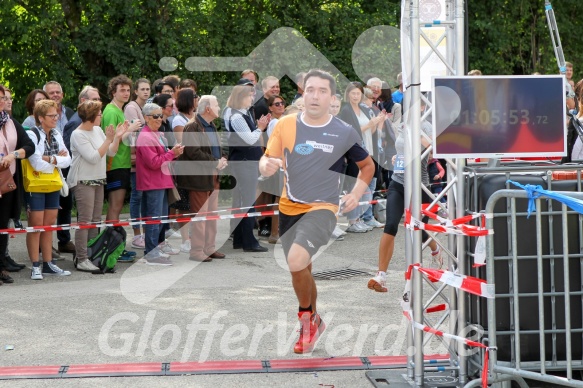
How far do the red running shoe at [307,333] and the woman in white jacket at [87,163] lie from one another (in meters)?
3.81

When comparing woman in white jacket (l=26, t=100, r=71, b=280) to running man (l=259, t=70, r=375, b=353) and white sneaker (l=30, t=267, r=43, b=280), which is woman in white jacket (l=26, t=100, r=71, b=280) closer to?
white sneaker (l=30, t=267, r=43, b=280)

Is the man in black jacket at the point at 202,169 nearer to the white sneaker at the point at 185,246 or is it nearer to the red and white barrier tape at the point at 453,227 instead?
the white sneaker at the point at 185,246

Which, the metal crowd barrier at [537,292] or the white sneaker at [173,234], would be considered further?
the white sneaker at [173,234]

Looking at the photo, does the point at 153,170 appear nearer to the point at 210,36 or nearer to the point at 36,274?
the point at 36,274

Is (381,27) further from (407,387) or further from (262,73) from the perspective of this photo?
(407,387)

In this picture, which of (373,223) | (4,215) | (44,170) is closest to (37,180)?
(44,170)

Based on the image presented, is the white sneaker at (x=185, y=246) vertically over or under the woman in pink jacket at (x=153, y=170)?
under

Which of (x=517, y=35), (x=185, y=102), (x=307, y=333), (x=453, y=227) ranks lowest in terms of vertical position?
(x=307, y=333)

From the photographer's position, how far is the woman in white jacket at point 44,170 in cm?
1010

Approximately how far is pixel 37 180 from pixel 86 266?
1.14m

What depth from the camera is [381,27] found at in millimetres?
20125

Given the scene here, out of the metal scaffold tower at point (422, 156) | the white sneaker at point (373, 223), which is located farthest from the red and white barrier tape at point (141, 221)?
the metal scaffold tower at point (422, 156)

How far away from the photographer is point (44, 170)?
10.1m

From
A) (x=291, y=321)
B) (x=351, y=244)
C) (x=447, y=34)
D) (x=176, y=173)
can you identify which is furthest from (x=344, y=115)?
(x=447, y=34)
